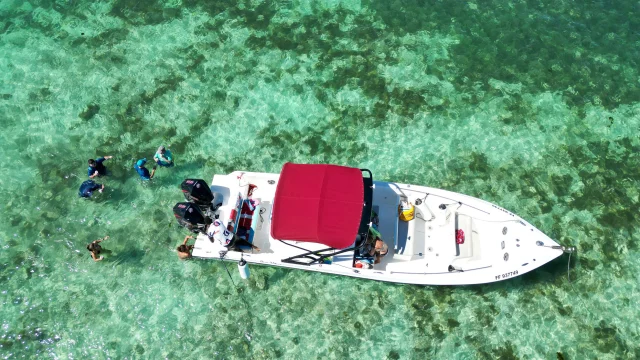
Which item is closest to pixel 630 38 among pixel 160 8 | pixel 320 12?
pixel 320 12

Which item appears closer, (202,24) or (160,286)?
(160,286)

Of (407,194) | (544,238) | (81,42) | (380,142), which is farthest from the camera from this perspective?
(81,42)

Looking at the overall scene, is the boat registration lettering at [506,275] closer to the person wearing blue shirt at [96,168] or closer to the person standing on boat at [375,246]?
the person standing on boat at [375,246]

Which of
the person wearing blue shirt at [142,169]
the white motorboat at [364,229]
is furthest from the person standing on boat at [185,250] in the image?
the person wearing blue shirt at [142,169]

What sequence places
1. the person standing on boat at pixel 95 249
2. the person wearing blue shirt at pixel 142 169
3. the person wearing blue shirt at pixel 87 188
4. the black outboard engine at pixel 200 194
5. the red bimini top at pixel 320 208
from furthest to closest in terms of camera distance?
1. the person wearing blue shirt at pixel 142 169
2. the person wearing blue shirt at pixel 87 188
3. the person standing on boat at pixel 95 249
4. the black outboard engine at pixel 200 194
5. the red bimini top at pixel 320 208

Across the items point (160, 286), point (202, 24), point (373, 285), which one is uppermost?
point (202, 24)

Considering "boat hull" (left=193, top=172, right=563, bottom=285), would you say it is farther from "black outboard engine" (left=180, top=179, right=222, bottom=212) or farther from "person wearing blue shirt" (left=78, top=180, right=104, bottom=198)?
"person wearing blue shirt" (left=78, top=180, right=104, bottom=198)

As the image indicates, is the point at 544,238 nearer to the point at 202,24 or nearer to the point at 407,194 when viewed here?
the point at 407,194
